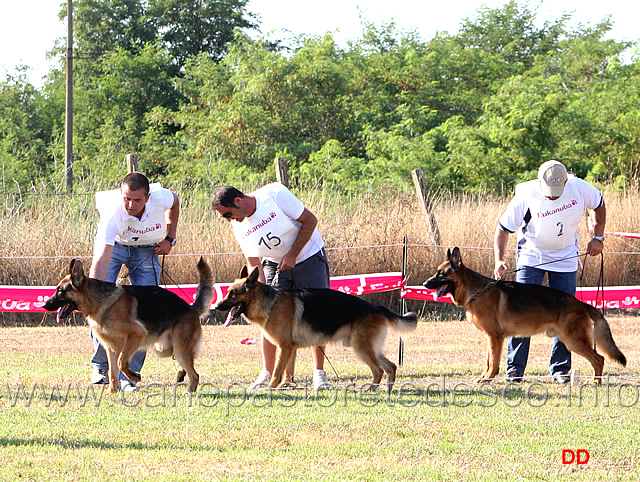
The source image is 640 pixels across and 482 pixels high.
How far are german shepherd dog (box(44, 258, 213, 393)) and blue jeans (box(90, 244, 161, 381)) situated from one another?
1.39 feet

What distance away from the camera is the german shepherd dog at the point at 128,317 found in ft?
22.1

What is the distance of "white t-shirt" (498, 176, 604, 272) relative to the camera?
24.8 ft

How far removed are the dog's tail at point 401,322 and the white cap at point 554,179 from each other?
166cm

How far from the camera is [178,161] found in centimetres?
2736

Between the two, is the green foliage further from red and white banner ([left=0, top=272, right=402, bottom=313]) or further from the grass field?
the grass field

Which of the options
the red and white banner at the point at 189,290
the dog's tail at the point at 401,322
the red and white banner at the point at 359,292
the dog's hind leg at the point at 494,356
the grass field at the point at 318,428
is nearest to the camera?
the grass field at the point at 318,428

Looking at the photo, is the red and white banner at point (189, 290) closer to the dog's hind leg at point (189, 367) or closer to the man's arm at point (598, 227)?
the man's arm at point (598, 227)

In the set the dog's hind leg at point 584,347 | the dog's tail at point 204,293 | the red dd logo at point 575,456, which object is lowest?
the red dd logo at point 575,456

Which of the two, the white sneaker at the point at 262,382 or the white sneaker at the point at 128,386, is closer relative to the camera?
the white sneaker at the point at 128,386

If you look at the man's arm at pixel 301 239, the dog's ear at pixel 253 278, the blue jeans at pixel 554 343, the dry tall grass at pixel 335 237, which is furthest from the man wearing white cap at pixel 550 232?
the dry tall grass at pixel 335 237

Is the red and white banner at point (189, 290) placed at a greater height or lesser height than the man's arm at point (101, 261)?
lesser

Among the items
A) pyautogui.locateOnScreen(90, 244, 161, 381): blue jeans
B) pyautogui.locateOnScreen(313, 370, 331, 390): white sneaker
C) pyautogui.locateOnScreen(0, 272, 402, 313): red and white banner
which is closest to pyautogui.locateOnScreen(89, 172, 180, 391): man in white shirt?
pyautogui.locateOnScreen(90, 244, 161, 381): blue jeans

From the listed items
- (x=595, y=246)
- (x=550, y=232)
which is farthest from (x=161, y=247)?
(x=595, y=246)

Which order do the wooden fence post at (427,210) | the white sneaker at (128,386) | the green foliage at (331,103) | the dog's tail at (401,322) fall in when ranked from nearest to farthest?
the white sneaker at (128,386) < the dog's tail at (401,322) < the wooden fence post at (427,210) < the green foliage at (331,103)
